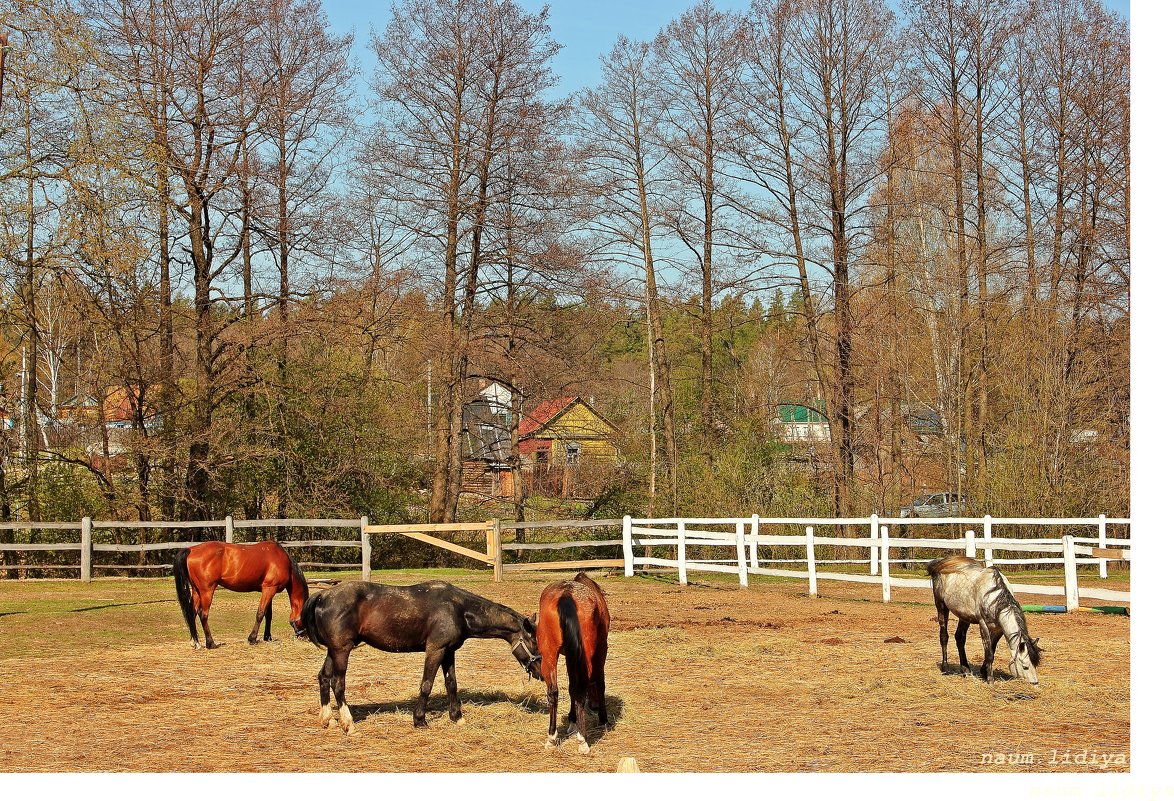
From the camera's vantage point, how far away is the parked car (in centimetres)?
2342

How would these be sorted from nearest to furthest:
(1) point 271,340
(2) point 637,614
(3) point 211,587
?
(3) point 211,587 → (2) point 637,614 → (1) point 271,340

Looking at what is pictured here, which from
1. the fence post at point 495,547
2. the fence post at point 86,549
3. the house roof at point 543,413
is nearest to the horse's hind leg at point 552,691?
the fence post at point 495,547

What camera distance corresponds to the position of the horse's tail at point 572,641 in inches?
272

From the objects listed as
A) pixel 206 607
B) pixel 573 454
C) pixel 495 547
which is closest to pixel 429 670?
pixel 206 607

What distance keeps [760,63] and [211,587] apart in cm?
1844

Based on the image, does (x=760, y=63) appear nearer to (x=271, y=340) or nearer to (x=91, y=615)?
(x=271, y=340)

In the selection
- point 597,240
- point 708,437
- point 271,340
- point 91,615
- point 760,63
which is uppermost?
point 760,63

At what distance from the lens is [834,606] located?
15.4 metres

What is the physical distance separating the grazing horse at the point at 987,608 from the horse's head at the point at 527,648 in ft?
11.5

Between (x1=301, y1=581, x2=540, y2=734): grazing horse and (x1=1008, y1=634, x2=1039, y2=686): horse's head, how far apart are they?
12.6 feet

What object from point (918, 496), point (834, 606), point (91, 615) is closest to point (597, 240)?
point (918, 496)

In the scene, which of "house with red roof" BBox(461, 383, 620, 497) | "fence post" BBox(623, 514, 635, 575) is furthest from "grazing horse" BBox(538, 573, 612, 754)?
"house with red roof" BBox(461, 383, 620, 497)

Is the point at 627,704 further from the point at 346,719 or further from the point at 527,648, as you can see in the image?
the point at 346,719
